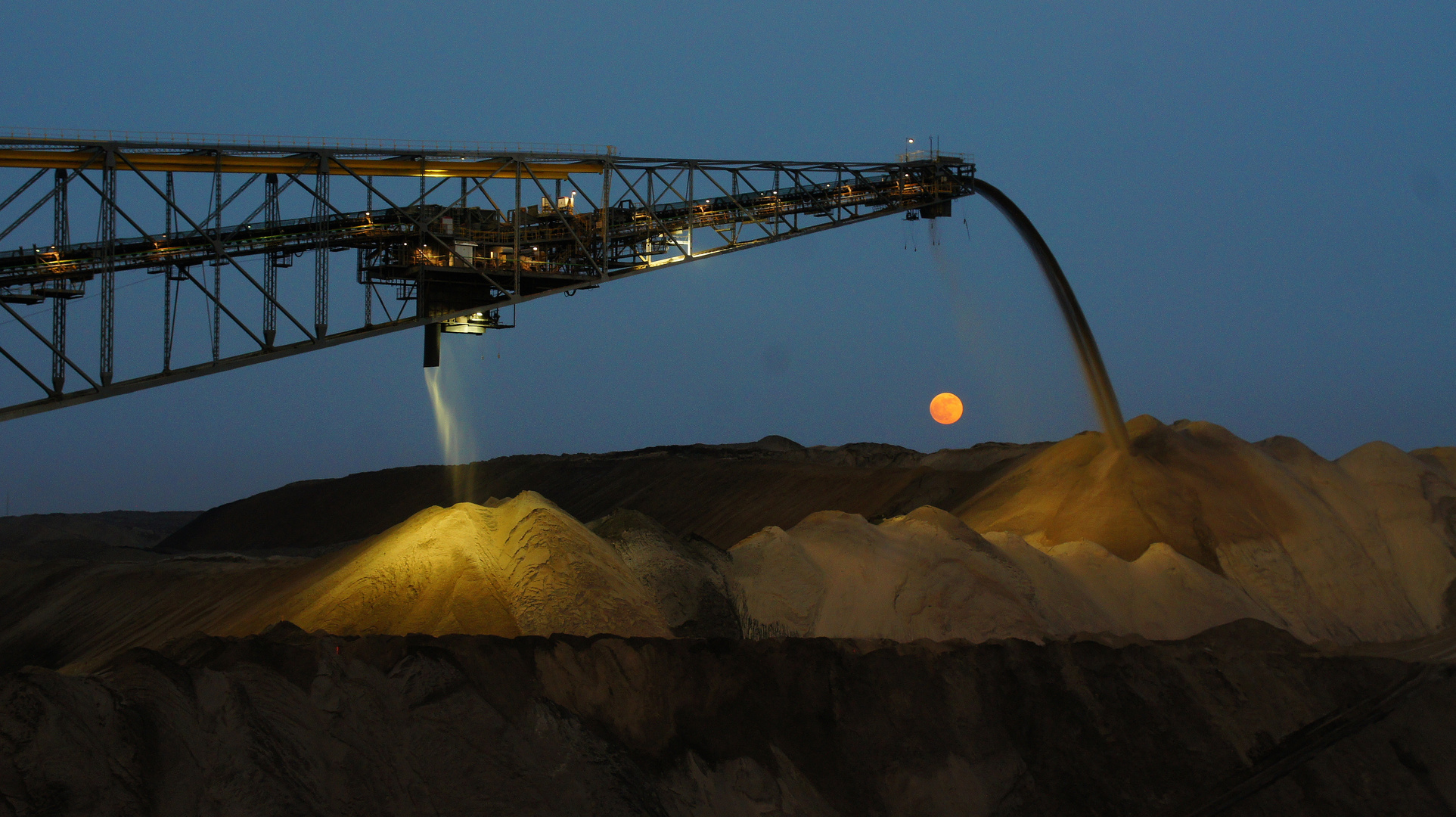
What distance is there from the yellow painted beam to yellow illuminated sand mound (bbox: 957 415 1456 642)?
1595cm

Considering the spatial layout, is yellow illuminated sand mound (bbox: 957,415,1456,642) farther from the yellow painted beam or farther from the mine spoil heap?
the yellow painted beam

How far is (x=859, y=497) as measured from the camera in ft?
146

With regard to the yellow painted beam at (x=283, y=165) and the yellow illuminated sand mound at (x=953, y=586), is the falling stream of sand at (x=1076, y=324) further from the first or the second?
the yellow painted beam at (x=283, y=165)

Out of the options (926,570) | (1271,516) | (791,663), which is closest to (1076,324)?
(1271,516)

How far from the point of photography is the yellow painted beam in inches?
953

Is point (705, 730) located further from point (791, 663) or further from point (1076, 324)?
point (1076, 324)

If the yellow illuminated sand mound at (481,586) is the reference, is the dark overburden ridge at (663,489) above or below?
below

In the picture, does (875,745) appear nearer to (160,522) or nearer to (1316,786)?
(1316,786)

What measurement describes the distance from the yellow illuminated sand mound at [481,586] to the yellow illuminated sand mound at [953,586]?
11.9 feet

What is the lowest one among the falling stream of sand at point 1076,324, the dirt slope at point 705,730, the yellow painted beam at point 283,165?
the dirt slope at point 705,730

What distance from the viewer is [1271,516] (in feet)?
110

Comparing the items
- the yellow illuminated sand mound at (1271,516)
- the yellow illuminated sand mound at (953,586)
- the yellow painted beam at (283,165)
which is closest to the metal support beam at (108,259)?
the yellow painted beam at (283,165)

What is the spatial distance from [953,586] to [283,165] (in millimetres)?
16764

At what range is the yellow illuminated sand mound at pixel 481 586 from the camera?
2128cm
